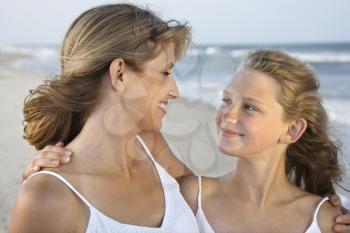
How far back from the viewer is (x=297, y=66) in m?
2.65

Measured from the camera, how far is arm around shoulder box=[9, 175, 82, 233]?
1765 mm

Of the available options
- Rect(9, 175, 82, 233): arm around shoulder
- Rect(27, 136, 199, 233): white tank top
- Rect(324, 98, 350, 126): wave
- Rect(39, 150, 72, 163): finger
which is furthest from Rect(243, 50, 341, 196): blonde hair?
Rect(324, 98, 350, 126): wave

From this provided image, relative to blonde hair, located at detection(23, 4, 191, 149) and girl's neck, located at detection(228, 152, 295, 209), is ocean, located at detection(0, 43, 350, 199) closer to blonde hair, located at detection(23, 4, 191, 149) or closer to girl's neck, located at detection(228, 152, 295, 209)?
blonde hair, located at detection(23, 4, 191, 149)

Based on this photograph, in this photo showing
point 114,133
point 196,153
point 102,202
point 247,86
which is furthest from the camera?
point 196,153

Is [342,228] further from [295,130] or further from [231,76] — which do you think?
[231,76]

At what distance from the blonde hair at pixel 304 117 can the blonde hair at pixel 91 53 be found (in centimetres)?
54

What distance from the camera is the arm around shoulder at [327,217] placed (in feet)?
8.07

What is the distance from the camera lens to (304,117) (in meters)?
2.72

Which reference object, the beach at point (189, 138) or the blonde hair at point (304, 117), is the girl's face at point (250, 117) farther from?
the beach at point (189, 138)

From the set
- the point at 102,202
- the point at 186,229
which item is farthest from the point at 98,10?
the point at 186,229

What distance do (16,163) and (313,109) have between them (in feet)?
15.3

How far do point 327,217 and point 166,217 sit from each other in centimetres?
87

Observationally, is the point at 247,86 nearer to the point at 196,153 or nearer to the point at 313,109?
the point at 313,109

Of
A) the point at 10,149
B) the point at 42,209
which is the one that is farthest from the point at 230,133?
the point at 10,149
